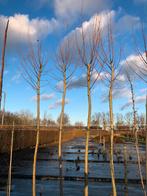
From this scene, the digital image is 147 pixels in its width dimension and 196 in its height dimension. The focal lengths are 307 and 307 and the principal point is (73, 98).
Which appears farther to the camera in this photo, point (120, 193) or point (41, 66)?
point (120, 193)

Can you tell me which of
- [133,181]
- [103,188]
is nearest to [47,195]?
[103,188]

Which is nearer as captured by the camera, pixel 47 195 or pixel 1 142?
pixel 47 195

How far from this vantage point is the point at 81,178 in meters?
12.8

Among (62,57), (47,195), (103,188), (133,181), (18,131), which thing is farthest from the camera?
(18,131)

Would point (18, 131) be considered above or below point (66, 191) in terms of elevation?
above

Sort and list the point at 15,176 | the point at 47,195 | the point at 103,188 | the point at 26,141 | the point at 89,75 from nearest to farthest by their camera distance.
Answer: the point at 89,75
the point at 47,195
the point at 103,188
the point at 15,176
the point at 26,141

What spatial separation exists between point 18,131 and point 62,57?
20268mm

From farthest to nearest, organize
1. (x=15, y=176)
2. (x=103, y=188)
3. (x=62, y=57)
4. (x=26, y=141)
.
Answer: (x=26, y=141) < (x=15, y=176) < (x=103, y=188) < (x=62, y=57)

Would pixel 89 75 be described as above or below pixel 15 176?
above

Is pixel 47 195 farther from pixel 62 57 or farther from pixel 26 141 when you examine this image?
pixel 26 141

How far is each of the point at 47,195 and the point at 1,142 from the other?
1332 centimetres

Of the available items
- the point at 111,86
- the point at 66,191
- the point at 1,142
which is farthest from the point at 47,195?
the point at 1,142

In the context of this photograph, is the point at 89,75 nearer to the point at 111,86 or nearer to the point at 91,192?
the point at 111,86

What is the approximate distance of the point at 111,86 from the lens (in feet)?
19.8
